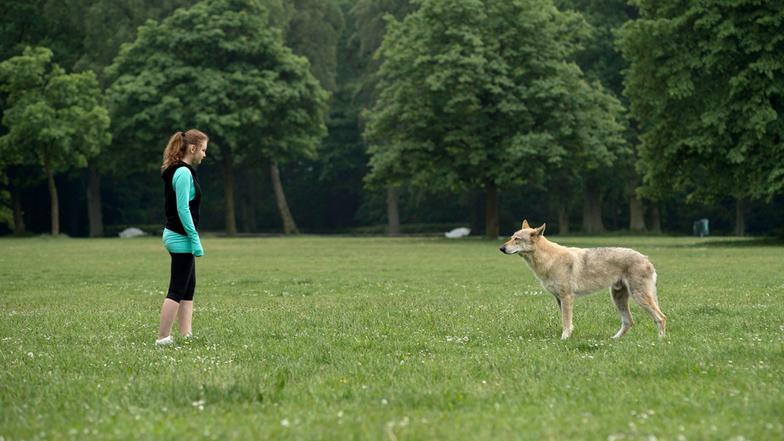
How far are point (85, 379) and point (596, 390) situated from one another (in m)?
5.02

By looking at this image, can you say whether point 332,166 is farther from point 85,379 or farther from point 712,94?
point 85,379

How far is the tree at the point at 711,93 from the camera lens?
41625 mm

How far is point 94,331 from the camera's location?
14250 millimetres

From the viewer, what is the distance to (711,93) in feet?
144

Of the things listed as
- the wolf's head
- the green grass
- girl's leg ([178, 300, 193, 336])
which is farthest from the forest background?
girl's leg ([178, 300, 193, 336])

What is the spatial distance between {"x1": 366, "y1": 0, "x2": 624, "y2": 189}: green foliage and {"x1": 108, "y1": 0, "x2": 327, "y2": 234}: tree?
40.4 ft

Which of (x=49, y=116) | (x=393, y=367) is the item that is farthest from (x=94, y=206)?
(x=393, y=367)

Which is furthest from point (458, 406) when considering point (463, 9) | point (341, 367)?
point (463, 9)

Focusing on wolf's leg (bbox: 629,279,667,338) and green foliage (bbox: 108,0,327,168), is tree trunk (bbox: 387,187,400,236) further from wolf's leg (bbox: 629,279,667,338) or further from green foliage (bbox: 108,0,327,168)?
wolf's leg (bbox: 629,279,667,338)

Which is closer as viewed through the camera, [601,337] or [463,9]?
[601,337]

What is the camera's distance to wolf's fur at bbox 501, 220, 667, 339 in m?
13.3

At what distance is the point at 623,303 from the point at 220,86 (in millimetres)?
51878

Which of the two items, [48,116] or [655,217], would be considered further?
[655,217]

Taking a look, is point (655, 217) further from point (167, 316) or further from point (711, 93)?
point (167, 316)
